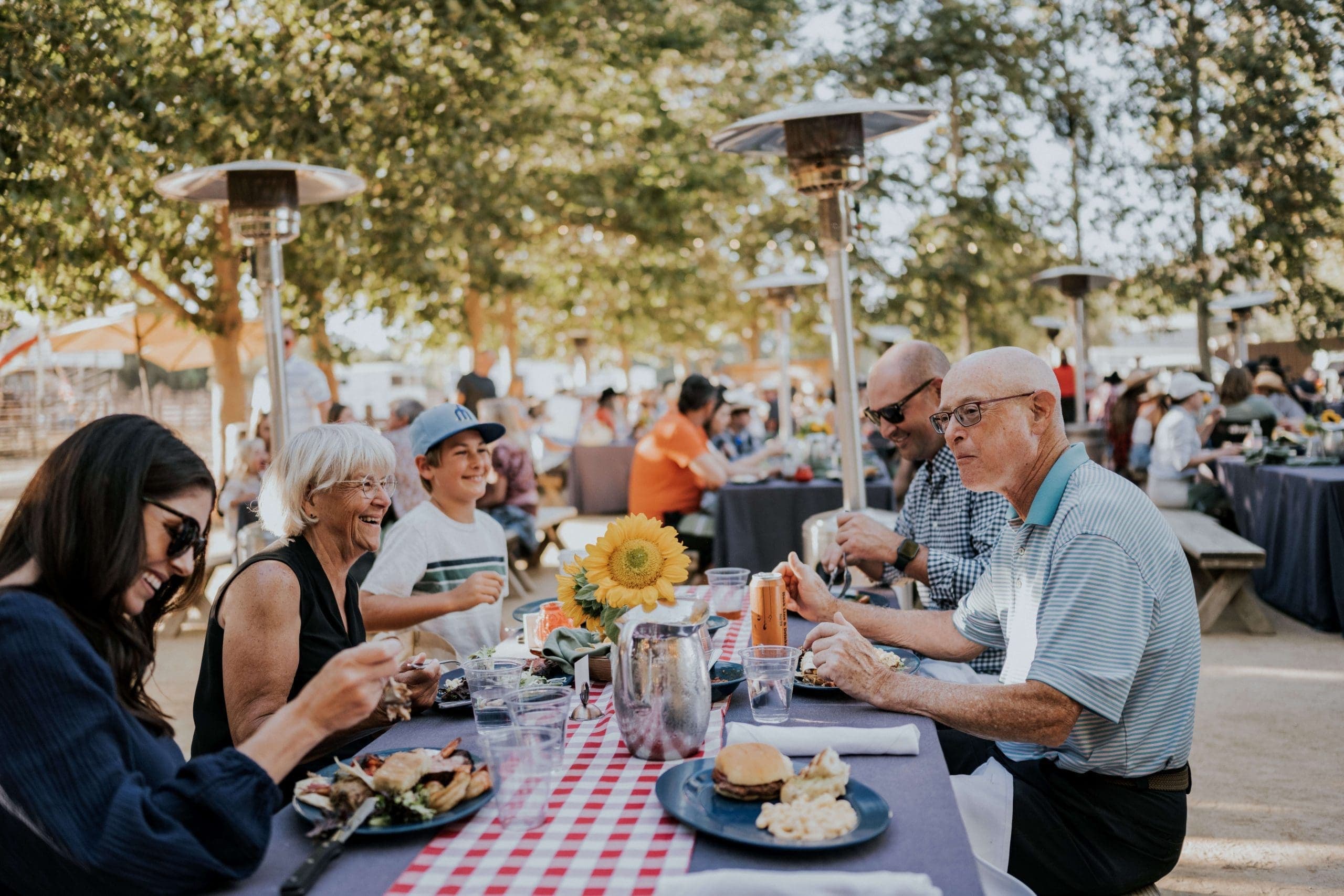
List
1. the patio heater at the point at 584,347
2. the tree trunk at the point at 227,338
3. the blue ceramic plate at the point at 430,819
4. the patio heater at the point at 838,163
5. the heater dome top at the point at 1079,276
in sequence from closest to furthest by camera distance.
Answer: the blue ceramic plate at the point at 430,819, the patio heater at the point at 838,163, the tree trunk at the point at 227,338, the heater dome top at the point at 1079,276, the patio heater at the point at 584,347

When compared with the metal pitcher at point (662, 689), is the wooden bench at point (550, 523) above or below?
below

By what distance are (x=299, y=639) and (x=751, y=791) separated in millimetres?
1284

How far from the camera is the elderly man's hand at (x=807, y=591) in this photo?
302 centimetres

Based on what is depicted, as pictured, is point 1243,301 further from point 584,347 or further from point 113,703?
point 113,703

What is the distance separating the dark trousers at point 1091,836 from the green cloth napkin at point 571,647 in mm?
846

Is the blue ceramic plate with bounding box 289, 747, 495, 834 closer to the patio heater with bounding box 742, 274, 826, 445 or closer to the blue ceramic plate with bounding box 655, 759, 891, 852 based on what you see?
the blue ceramic plate with bounding box 655, 759, 891, 852

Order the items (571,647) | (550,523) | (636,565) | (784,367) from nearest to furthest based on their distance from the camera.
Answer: (636,565), (571,647), (550,523), (784,367)

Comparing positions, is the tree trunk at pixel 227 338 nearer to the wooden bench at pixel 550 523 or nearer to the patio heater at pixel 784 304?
the wooden bench at pixel 550 523

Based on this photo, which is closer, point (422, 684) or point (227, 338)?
point (422, 684)

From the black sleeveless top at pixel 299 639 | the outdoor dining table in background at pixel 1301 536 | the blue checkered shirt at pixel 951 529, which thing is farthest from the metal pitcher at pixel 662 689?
the outdoor dining table in background at pixel 1301 536

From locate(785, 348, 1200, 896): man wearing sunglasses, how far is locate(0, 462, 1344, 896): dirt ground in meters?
1.46

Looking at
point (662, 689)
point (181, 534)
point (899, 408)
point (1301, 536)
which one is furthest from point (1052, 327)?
point (181, 534)

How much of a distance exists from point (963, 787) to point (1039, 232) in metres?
19.5

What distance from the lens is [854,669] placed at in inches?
91.9
